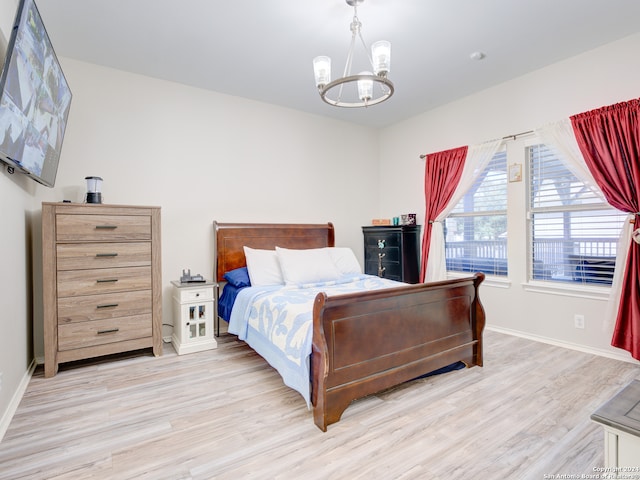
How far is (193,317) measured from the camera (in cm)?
334

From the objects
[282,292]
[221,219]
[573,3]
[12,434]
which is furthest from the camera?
[221,219]

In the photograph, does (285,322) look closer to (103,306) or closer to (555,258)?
(103,306)

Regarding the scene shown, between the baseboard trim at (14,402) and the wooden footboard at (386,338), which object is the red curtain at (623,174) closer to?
the wooden footboard at (386,338)

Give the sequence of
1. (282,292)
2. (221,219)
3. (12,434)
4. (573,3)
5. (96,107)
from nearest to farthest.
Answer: (12,434) → (573,3) → (282,292) → (96,107) → (221,219)

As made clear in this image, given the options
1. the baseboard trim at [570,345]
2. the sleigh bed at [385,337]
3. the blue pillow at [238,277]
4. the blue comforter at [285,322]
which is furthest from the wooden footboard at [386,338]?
the blue pillow at [238,277]

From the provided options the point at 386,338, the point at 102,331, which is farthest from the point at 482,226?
the point at 102,331

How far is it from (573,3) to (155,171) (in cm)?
399

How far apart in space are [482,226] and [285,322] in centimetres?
292

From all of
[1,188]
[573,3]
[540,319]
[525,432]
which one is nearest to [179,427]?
[1,188]

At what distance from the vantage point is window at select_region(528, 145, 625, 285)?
123 inches

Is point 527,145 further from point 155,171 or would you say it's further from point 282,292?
point 155,171

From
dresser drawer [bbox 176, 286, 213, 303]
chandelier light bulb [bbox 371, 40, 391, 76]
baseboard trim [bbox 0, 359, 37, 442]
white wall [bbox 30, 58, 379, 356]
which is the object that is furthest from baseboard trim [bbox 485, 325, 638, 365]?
baseboard trim [bbox 0, 359, 37, 442]

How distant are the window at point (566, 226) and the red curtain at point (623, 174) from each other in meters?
0.18

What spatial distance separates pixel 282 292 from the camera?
121 inches
